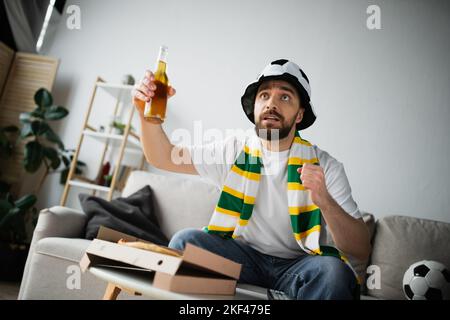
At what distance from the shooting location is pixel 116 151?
3232 millimetres

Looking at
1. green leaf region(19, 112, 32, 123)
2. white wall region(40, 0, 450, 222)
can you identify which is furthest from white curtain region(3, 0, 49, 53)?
green leaf region(19, 112, 32, 123)

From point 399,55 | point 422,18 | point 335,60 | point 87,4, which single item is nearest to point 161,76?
point 335,60

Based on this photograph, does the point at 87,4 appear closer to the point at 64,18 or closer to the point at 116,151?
the point at 64,18

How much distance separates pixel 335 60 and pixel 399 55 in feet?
1.45

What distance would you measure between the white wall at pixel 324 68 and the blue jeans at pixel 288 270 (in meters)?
1.53

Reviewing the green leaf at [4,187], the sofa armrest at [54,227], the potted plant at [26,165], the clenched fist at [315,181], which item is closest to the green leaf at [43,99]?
the potted plant at [26,165]

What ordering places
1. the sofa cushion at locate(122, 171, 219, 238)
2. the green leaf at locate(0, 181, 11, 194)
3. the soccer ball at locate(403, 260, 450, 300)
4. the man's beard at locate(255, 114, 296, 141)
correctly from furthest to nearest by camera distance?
the green leaf at locate(0, 181, 11, 194) → the sofa cushion at locate(122, 171, 219, 238) → the soccer ball at locate(403, 260, 450, 300) → the man's beard at locate(255, 114, 296, 141)

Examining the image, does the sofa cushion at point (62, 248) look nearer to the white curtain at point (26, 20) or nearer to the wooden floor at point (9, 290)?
the wooden floor at point (9, 290)

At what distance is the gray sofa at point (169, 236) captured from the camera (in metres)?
1.75

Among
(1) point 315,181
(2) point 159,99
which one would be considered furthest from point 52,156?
(1) point 315,181

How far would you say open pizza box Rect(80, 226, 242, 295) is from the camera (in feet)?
2.46

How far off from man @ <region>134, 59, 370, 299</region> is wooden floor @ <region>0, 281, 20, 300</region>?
134 centimetres

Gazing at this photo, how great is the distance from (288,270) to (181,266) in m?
0.49

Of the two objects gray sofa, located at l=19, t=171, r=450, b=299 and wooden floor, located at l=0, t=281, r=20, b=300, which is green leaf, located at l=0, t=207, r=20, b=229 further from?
gray sofa, located at l=19, t=171, r=450, b=299
